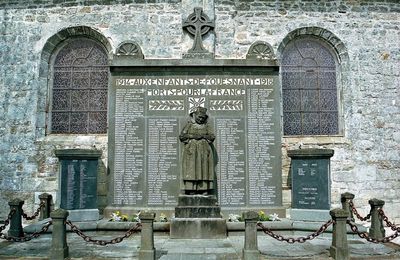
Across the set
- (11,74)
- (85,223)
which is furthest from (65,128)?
(85,223)

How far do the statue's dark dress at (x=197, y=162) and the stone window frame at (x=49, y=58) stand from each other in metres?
4.25

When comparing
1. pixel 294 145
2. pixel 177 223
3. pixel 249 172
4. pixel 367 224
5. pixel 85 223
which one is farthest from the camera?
pixel 294 145

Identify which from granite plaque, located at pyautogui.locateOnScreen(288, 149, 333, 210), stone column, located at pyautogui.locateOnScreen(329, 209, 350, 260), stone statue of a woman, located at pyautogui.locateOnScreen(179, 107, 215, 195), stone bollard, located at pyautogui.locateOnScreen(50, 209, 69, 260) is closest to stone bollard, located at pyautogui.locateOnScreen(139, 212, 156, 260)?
stone bollard, located at pyautogui.locateOnScreen(50, 209, 69, 260)

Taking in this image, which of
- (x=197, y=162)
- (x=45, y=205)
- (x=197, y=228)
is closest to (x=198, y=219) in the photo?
(x=197, y=228)

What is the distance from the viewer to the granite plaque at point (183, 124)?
8875 mm

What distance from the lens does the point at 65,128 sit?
35.8 feet

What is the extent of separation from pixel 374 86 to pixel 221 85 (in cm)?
460

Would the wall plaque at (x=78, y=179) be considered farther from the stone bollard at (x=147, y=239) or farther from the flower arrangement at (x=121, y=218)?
the stone bollard at (x=147, y=239)

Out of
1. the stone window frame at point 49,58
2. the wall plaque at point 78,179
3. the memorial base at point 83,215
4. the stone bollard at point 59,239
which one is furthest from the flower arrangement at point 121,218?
the stone window frame at point 49,58

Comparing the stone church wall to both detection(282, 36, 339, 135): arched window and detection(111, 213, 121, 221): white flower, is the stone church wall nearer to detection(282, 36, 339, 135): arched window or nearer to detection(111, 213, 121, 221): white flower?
detection(282, 36, 339, 135): arched window

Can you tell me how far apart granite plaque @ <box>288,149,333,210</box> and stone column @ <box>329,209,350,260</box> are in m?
2.30

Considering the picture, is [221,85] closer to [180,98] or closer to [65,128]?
[180,98]

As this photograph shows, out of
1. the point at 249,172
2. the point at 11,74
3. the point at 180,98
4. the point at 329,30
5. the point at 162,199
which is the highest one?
the point at 329,30

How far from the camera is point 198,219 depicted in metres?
7.71
